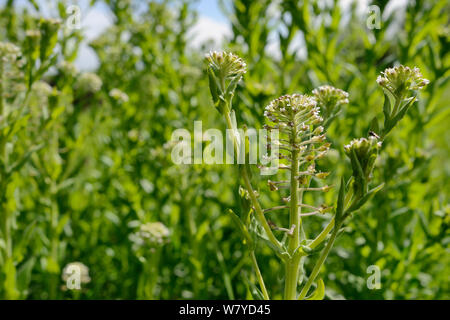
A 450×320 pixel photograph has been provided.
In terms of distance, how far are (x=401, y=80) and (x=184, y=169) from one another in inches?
43.1

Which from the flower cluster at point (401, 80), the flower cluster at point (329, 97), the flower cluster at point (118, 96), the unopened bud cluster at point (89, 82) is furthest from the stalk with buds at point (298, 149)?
the unopened bud cluster at point (89, 82)

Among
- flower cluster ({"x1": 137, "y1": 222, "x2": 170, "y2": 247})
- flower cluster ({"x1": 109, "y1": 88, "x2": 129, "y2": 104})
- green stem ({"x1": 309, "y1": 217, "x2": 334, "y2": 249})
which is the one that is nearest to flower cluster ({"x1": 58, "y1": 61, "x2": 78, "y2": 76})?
flower cluster ({"x1": 109, "y1": 88, "x2": 129, "y2": 104})

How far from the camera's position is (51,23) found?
131 cm

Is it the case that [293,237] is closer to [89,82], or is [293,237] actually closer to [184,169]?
[184,169]

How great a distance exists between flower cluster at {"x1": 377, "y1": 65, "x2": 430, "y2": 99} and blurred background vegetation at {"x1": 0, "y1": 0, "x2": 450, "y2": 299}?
68 cm

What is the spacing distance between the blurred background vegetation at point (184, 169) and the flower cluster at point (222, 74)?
64 cm

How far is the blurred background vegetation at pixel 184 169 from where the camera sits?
4.92ft

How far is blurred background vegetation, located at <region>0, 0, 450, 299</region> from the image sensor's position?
150cm

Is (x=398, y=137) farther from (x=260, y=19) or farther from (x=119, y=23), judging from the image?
(x=119, y=23)

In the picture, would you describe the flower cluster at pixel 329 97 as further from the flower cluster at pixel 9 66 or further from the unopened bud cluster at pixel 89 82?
the unopened bud cluster at pixel 89 82

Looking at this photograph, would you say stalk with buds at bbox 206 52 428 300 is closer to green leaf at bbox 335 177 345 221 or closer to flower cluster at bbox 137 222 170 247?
green leaf at bbox 335 177 345 221

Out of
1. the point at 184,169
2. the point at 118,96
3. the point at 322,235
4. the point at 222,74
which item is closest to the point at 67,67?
the point at 118,96
